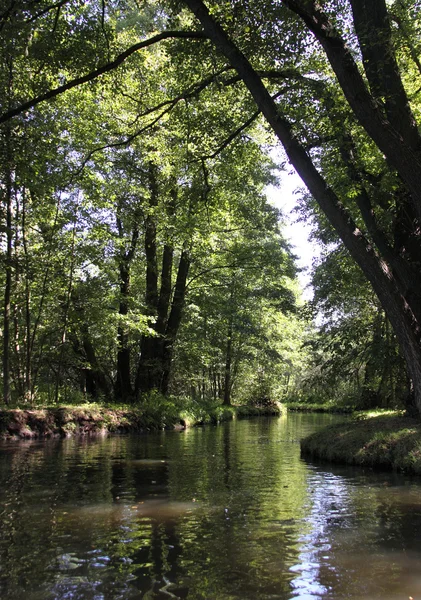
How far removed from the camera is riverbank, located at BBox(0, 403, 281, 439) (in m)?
13.3

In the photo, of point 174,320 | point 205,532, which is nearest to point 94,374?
point 174,320

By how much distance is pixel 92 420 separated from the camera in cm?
1583

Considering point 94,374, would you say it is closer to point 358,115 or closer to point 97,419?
point 97,419

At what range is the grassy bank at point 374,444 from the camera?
8.87 metres

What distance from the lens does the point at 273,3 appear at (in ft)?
26.8

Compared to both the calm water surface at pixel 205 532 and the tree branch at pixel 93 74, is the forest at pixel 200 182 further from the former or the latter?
the calm water surface at pixel 205 532

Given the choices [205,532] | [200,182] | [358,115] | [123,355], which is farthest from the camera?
[123,355]

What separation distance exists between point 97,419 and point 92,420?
0.70 ft

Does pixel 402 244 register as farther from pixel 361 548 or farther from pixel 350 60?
pixel 361 548

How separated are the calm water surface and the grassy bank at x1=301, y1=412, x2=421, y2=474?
72cm

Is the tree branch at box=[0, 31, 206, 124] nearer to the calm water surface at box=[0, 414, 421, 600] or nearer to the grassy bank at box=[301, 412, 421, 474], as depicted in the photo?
the calm water surface at box=[0, 414, 421, 600]

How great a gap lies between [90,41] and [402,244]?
25.2 ft

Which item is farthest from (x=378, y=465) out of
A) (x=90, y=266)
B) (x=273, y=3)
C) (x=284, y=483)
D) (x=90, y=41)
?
(x=90, y=266)

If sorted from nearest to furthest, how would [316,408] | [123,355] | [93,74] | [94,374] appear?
[93,74]
[94,374]
[123,355]
[316,408]
